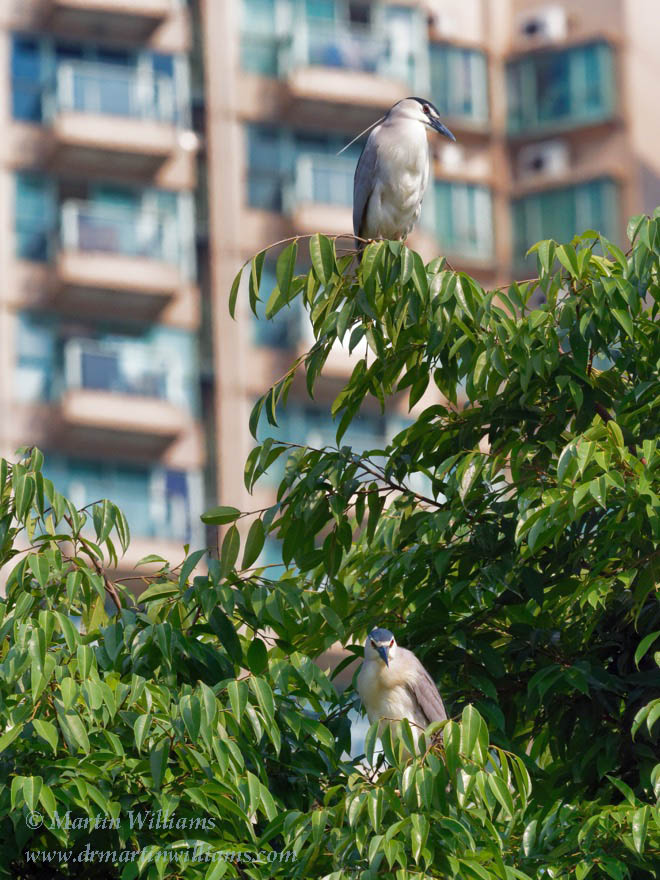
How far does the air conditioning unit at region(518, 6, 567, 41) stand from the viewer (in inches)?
1259

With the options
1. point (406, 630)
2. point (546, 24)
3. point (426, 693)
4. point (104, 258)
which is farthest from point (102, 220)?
point (426, 693)

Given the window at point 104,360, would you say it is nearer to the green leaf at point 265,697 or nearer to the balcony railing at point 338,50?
the balcony railing at point 338,50

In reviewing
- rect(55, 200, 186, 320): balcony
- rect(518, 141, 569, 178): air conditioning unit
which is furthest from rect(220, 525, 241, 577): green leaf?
rect(518, 141, 569, 178): air conditioning unit

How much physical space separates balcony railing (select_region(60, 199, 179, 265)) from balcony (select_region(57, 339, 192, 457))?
56.2 inches

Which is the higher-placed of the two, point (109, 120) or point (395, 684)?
point (109, 120)

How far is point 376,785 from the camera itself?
5668 millimetres

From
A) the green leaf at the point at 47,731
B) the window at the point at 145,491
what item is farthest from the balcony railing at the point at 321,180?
the green leaf at the point at 47,731

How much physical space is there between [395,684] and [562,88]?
26.0m

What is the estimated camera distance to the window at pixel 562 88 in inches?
1245

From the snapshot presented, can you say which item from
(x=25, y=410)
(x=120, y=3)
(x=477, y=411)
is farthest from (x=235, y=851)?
(x=120, y=3)

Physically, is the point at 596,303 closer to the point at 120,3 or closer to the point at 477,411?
the point at 477,411

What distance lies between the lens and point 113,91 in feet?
92.1

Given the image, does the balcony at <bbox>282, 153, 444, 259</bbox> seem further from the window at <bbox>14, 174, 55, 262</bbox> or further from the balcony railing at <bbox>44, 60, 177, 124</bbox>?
the window at <bbox>14, 174, 55, 262</bbox>

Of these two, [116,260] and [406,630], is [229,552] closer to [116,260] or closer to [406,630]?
[406,630]
